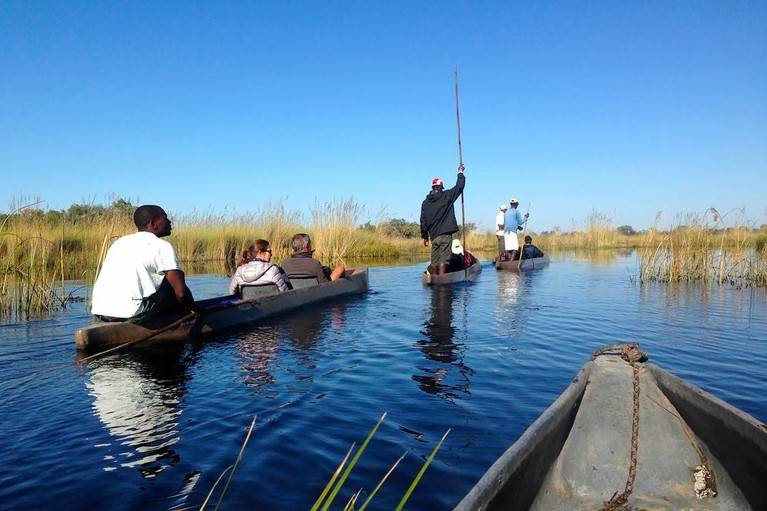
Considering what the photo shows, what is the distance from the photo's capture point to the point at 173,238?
Answer: 63.6 ft

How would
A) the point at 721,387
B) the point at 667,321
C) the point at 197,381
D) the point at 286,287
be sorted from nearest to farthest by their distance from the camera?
the point at 721,387
the point at 197,381
the point at 667,321
the point at 286,287

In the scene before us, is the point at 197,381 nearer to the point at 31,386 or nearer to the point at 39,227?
the point at 31,386

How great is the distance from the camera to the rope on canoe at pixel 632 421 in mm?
2439

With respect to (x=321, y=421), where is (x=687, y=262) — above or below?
above

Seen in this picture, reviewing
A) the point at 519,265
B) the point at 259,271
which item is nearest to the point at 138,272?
the point at 259,271

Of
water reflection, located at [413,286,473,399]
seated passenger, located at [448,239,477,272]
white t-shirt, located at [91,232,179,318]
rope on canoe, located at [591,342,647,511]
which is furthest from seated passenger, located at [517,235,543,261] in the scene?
rope on canoe, located at [591,342,647,511]

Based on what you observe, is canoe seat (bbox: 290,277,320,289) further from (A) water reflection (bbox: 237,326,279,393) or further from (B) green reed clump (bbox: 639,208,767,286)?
(B) green reed clump (bbox: 639,208,767,286)

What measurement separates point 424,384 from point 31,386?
3346 millimetres

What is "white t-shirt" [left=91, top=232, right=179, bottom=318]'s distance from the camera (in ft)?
17.9

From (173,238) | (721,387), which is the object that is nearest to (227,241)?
(173,238)

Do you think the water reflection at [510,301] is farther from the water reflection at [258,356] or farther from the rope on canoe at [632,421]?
the rope on canoe at [632,421]

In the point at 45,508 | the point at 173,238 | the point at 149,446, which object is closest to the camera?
the point at 45,508

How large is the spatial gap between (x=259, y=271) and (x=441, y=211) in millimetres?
4940

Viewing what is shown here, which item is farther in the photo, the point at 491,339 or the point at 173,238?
the point at 173,238
